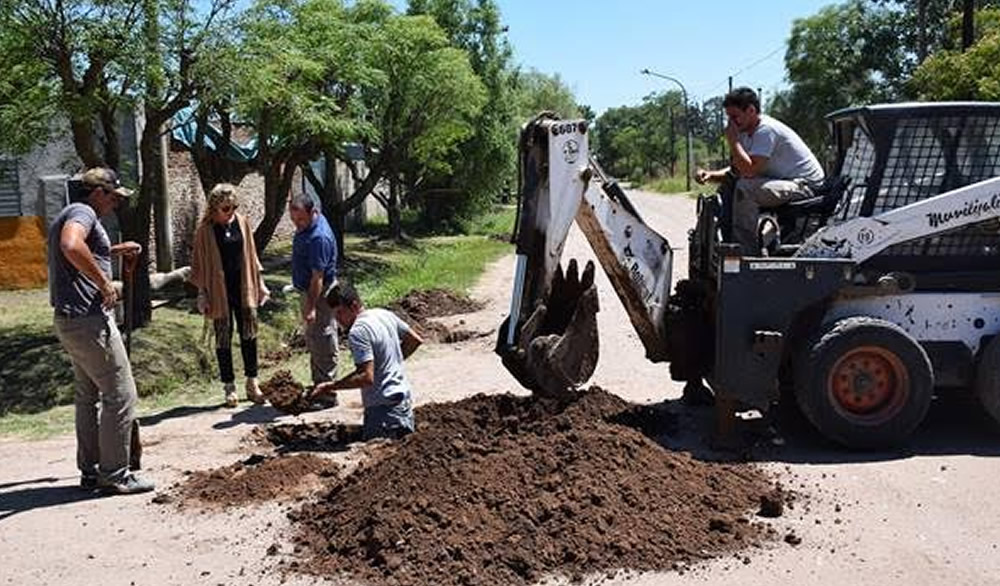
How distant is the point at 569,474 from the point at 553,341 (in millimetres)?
1314

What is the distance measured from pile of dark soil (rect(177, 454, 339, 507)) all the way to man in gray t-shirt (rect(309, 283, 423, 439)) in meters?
0.49

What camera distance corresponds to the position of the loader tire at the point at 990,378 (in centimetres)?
705

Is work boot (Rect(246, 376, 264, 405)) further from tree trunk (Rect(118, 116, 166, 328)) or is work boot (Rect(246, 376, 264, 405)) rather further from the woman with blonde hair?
tree trunk (Rect(118, 116, 166, 328))

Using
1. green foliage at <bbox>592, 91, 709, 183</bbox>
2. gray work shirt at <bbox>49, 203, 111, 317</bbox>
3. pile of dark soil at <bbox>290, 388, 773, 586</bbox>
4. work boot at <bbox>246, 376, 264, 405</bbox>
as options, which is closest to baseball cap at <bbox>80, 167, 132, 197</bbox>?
gray work shirt at <bbox>49, 203, 111, 317</bbox>

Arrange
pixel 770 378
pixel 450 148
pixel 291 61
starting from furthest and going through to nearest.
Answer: pixel 450 148 → pixel 291 61 → pixel 770 378

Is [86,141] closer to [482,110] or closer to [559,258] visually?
[559,258]

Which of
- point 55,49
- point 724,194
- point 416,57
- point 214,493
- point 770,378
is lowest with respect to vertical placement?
point 214,493

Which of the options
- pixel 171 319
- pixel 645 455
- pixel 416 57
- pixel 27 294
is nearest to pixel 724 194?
pixel 645 455

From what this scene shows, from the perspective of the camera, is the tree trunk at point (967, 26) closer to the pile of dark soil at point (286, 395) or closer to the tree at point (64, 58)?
the tree at point (64, 58)

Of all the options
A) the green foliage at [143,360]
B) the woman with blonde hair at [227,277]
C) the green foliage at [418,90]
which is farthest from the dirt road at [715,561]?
the green foliage at [418,90]

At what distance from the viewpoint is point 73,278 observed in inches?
251

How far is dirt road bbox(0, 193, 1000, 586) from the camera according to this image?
17.1 ft

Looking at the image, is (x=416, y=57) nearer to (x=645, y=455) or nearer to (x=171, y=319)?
(x=171, y=319)

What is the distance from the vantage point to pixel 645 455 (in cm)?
640
